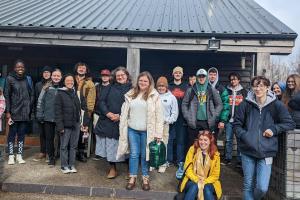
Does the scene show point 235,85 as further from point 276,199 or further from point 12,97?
point 12,97

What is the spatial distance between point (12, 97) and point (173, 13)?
5.10m

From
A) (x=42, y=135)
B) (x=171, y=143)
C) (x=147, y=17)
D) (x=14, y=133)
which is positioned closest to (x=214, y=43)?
(x=171, y=143)

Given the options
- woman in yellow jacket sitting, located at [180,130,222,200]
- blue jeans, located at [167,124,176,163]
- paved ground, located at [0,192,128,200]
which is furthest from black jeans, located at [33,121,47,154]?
woman in yellow jacket sitting, located at [180,130,222,200]

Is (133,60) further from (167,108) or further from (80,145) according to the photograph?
(80,145)

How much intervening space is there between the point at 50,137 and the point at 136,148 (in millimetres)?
1980

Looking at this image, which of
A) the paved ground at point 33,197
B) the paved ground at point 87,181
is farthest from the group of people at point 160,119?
the paved ground at point 33,197

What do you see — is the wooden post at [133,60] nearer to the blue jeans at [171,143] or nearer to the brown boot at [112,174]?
the blue jeans at [171,143]

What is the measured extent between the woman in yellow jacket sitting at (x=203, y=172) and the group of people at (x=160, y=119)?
0.5 inches

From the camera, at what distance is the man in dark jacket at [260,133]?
433 centimetres

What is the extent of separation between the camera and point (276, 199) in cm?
475

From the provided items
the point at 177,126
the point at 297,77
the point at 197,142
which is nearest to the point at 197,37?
the point at 177,126

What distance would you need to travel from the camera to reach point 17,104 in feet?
20.4

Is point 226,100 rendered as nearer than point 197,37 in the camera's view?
Yes

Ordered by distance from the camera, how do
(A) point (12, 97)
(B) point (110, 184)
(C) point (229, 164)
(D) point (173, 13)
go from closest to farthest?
(B) point (110, 184)
(A) point (12, 97)
(C) point (229, 164)
(D) point (173, 13)
